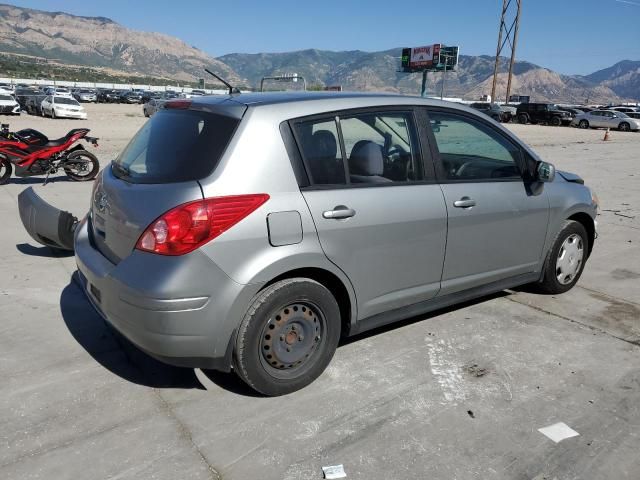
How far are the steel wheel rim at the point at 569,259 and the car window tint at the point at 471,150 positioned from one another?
975 millimetres

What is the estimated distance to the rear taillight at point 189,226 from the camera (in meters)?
2.79

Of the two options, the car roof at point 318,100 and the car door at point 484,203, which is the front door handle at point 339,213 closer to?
the car roof at point 318,100

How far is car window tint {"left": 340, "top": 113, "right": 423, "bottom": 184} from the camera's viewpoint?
3.43 metres

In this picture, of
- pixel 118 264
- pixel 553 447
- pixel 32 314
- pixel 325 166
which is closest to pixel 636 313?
pixel 553 447

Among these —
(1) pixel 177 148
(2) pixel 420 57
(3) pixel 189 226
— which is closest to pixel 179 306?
(3) pixel 189 226

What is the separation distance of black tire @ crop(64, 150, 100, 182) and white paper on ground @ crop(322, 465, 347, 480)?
8870 millimetres

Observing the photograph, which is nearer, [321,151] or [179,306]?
[179,306]

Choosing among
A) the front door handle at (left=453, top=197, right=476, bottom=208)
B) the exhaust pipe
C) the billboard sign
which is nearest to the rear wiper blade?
the exhaust pipe

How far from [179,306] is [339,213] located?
1051mm

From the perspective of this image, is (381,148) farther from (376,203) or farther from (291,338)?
(291,338)

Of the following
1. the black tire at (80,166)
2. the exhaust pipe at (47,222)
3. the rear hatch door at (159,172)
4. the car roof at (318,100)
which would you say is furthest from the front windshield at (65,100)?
the car roof at (318,100)

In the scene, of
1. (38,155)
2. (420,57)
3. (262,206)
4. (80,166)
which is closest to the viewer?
(262,206)

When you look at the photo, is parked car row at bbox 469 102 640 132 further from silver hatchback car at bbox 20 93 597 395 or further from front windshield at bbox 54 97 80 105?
silver hatchback car at bbox 20 93 597 395

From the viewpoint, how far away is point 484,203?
13.0 feet
